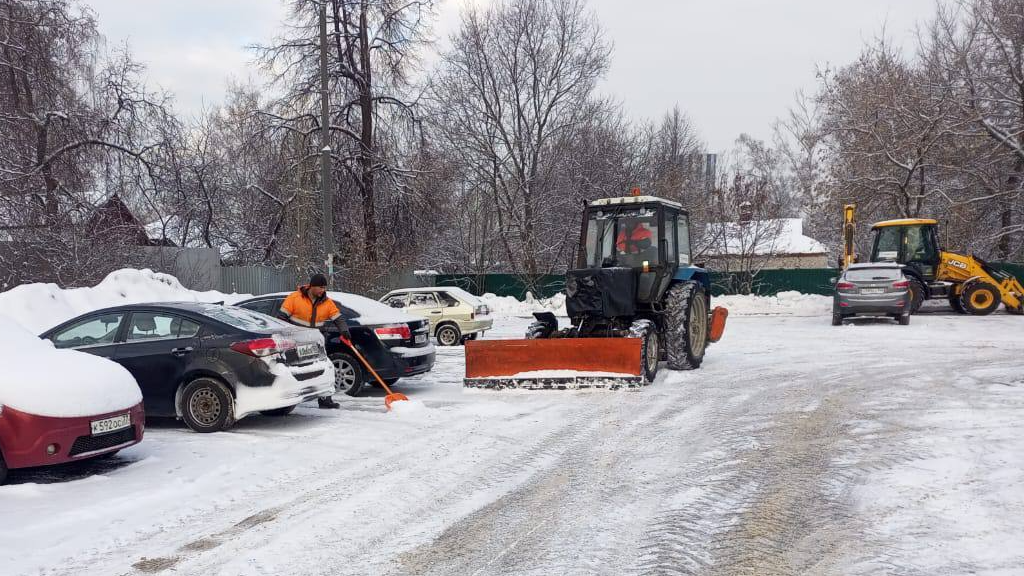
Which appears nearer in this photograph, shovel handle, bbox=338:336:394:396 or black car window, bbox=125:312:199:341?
black car window, bbox=125:312:199:341

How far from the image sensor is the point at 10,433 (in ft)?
19.9

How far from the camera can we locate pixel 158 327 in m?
8.75

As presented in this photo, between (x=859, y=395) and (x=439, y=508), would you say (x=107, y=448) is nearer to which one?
(x=439, y=508)

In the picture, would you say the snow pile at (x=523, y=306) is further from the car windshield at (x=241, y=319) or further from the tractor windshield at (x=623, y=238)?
the car windshield at (x=241, y=319)

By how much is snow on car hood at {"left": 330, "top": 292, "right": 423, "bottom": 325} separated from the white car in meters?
7.24

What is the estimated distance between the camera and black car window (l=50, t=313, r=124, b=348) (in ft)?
29.2

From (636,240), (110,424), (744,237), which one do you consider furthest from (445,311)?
(744,237)

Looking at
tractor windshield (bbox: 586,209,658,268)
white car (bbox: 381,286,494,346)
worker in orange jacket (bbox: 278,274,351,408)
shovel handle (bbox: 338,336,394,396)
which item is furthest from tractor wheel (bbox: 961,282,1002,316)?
worker in orange jacket (bbox: 278,274,351,408)

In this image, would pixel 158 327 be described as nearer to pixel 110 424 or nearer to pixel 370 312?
pixel 110 424

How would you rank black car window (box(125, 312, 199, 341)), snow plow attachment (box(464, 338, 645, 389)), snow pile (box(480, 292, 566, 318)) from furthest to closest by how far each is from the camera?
1. snow pile (box(480, 292, 566, 318))
2. snow plow attachment (box(464, 338, 645, 389))
3. black car window (box(125, 312, 199, 341))

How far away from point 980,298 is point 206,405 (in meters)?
22.5

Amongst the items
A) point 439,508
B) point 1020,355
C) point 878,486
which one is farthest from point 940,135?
point 439,508

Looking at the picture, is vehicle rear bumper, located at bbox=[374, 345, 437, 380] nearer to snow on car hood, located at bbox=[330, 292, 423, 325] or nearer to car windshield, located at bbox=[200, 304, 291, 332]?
snow on car hood, located at bbox=[330, 292, 423, 325]

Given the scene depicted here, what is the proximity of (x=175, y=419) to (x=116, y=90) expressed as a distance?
17.9 meters
